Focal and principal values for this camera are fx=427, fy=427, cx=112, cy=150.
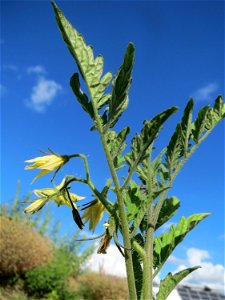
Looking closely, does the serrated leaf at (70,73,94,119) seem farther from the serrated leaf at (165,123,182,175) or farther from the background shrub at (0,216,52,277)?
the background shrub at (0,216,52,277)

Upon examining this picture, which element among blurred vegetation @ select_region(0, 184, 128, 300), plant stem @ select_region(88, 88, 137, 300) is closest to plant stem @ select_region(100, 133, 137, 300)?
plant stem @ select_region(88, 88, 137, 300)

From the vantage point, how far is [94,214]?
0.99 meters

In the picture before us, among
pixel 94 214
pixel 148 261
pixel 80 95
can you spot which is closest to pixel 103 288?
pixel 94 214

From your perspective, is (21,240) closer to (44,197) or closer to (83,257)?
(83,257)

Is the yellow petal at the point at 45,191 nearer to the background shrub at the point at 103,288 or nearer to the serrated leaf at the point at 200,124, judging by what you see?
the serrated leaf at the point at 200,124

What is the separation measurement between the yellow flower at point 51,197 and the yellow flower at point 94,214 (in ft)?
0.12

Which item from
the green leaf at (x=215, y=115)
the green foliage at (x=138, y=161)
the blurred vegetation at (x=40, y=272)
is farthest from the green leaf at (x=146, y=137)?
the blurred vegetation at (x=40, y=272)

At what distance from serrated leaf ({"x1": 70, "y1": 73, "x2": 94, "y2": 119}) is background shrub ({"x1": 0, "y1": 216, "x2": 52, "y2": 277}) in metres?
8.54

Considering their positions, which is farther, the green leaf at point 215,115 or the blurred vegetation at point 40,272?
the blurred vegetation at point 40,272

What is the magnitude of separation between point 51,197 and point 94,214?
13 cm

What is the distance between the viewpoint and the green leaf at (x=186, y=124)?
0.91 m

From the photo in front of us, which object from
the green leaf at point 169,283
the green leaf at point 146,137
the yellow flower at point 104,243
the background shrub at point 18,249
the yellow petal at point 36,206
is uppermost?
the background shrub at point 18,249

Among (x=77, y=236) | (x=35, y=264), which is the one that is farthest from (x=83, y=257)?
(x=35, y=264)

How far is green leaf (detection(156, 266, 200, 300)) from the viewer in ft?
2.89
